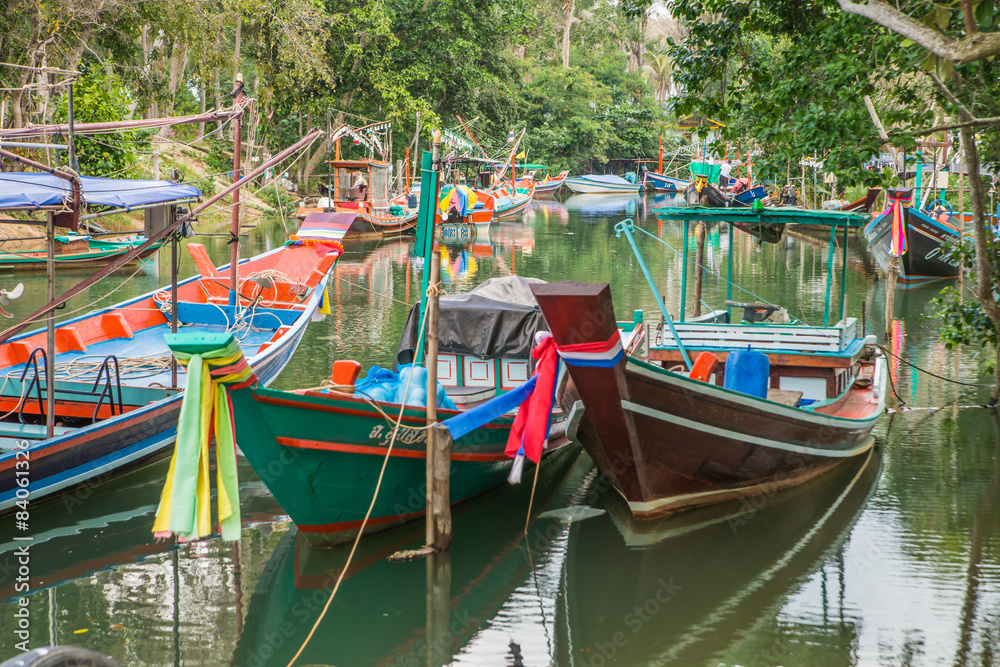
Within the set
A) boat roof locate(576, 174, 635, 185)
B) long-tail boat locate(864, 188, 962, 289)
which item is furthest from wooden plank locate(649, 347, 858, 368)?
boat roof locate(576, 174, 635, 185)

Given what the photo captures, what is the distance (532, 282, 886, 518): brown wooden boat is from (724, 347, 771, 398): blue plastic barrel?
0.36 metres

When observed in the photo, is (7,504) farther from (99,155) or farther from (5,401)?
(99,155)

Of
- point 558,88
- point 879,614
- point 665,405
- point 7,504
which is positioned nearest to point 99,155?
point 7,504

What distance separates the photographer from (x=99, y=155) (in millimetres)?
18922

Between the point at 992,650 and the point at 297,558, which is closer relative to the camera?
the point at 992,650

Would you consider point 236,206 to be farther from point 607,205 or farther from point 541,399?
point 607,205

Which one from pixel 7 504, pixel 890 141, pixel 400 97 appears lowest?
pixel 7 504

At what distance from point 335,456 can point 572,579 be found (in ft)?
6.23

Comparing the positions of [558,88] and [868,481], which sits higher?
[558,88]

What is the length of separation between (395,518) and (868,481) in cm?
451

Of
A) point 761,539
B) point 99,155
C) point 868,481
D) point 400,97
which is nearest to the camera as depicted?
point 761,539

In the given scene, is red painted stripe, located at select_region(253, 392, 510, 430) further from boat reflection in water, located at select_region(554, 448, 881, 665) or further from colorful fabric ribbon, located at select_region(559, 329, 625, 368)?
boat reflection in water, located at select_region(554, 448, 881, 665)

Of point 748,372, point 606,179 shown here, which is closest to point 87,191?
point 748,372

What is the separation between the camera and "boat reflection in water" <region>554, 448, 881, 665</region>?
5539mm
